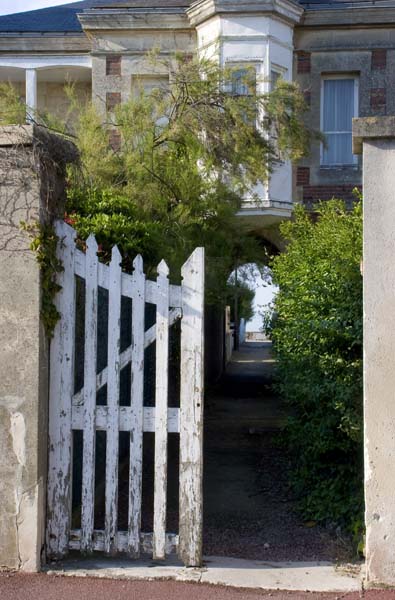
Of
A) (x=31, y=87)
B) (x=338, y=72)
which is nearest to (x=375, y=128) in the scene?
(x=338, y=72)

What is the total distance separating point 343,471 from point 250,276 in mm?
6844

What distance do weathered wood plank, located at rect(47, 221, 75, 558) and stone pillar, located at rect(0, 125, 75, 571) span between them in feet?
0.22

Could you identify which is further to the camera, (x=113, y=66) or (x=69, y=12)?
(x=69, y=12)

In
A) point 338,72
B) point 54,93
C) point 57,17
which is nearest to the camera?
point 338,72

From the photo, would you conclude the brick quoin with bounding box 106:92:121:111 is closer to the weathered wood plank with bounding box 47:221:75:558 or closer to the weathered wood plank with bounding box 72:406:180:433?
the weathered wood plank with bounding box 47:221:75:558

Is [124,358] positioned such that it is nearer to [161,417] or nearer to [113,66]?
[161,417]

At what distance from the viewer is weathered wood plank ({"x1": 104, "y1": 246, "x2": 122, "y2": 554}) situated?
195 inches

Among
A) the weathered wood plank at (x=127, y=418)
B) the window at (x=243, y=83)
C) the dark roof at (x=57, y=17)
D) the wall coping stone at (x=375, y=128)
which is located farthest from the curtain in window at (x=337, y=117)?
the weathered wood plank at (x=127, y=418)

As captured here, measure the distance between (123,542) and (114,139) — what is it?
24.6ft

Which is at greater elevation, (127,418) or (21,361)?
(21,361)

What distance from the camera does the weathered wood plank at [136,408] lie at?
4.92 metres

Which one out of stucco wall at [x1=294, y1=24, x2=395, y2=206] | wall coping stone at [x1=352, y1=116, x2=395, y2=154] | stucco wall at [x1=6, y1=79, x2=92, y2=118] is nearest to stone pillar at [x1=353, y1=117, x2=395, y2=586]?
wall coping stone at [x1=352, y1=116, x2=395, y2=154]

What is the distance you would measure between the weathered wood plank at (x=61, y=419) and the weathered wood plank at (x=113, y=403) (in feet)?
0.87

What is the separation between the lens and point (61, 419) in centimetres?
501
